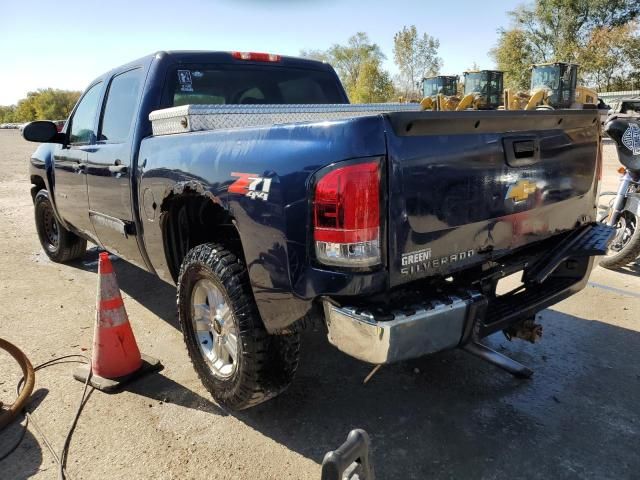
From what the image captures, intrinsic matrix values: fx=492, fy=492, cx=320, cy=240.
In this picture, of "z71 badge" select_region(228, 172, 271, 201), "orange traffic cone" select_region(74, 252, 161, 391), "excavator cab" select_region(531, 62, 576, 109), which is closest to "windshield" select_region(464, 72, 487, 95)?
"excavator cab" select_region(531, 62, 576, 109)

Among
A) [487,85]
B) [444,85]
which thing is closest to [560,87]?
[487,85]

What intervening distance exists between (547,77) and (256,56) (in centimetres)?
2452

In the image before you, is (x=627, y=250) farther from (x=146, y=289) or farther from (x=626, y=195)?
(x=146, y=289)

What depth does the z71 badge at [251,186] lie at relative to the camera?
2179 mm

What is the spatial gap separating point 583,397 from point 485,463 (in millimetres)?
937

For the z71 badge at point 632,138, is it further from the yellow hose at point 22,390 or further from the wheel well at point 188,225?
the yellow hose at point 22,390

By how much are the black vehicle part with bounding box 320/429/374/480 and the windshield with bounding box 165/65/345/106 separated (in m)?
2.91

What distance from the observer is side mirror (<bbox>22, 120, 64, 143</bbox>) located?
14.2 feet

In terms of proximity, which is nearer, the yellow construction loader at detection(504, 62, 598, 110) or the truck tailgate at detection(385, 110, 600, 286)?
the truck tailgate at detection(385, 110, 600, 286)

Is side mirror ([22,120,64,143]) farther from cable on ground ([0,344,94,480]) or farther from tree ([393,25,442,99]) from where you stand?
tree ([393,25,442,99])

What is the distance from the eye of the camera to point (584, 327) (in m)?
3.84

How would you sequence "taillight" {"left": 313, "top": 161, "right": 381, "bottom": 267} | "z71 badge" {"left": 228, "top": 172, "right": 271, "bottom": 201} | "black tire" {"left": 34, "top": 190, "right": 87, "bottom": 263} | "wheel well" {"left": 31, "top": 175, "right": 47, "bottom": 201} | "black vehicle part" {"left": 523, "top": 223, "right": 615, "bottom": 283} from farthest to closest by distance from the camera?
"black tire" {"left": 34, "top": 190, "right": 87, "bottom": 263}, "wheel well" {"left": 31, "top": 175, "right": 47, "bottom": 201}, "black vehicle part" {"left": 523, "top": 223, "right": 615, "bottom": 283}, "z71 badge" {"left": 228, "top": 172, "right": 271, "bottom": 201}, "taillight" {"left": 313, "top": 161, "right": 381, "bottom": 267}

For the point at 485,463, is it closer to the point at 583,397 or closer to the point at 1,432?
the point at 583,397

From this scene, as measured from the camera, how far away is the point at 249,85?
13.1 feet
